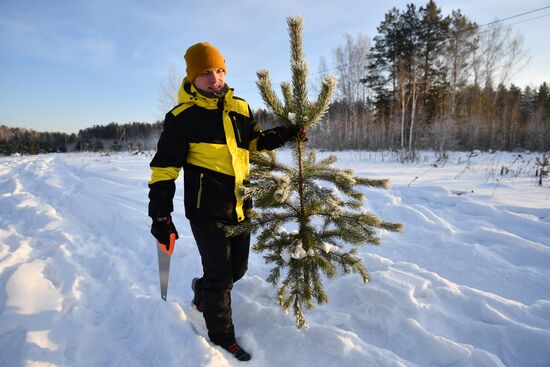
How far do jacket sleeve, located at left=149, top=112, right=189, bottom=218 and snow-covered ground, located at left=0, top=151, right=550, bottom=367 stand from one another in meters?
0.98

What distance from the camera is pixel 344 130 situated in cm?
2605

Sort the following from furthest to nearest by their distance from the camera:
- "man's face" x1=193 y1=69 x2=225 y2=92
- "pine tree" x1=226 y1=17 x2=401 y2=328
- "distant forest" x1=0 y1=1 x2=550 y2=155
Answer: "distant forest" x1=0 y1=1 x2=550 y2=155
"man's face" x1=193 y1=69 x2=225 y2=92
"pine tree" x1=226 y1=17 x2=401 y2=328

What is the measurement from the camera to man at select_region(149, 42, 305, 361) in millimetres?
2092

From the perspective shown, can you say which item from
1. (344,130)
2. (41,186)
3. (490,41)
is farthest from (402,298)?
(490,41)

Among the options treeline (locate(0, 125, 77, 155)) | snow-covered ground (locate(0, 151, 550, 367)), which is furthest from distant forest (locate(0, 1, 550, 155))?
treeline (locate(0, 125, 77, 155))

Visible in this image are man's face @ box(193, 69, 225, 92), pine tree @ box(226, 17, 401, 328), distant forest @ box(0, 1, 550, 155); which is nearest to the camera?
pine tree @ box(226, 17, 401, 328)

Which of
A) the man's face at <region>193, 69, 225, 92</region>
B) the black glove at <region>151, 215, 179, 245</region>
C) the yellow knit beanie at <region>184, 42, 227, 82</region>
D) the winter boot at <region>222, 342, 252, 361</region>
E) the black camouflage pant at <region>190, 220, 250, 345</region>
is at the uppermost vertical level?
the yellow knit beanie at <region>184, 42, 227, 82</region>

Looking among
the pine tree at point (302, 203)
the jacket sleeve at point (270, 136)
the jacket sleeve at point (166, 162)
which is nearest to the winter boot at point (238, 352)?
the pine tree at point (302, 203)

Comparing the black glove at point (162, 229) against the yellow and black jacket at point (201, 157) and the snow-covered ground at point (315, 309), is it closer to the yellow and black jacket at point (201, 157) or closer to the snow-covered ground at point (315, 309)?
the yellow and black jacket at point (201, 157)

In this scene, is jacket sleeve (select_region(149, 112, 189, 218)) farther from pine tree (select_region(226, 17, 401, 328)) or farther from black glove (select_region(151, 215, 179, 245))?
pine tree (select_region(226, 17, 401, 328))

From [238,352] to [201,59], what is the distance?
2.09m

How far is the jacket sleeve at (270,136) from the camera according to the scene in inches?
82.4

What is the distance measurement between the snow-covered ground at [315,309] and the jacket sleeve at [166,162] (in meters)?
0.98

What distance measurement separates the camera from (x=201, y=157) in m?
2.13
